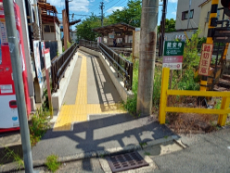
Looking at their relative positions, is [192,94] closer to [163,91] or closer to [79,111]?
[163,91]

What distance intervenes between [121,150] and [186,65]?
423 centimetres

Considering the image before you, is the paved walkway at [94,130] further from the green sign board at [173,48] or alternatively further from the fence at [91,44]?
the fence at [91,44]

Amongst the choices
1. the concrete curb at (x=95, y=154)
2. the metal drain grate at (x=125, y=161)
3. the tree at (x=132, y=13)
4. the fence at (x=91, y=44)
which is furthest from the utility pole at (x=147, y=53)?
the tree at (x=132, y=13)

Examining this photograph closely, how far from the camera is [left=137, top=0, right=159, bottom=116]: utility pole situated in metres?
3.73

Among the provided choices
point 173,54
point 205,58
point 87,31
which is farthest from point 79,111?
point 87,31

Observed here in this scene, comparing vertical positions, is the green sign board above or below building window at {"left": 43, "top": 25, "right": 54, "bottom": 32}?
below

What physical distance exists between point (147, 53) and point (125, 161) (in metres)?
2.37

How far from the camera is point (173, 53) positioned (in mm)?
3967

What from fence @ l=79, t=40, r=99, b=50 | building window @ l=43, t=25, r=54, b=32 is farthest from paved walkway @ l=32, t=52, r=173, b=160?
building window @ l=43, t=25, r=54, b=32

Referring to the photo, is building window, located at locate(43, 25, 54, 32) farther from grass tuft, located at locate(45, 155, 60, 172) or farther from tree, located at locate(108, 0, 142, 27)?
grass tuft, located at locate(45, 155, 60, 172)

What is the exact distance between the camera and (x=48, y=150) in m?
2.97

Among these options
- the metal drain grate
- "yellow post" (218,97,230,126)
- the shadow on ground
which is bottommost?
the metal drain grate

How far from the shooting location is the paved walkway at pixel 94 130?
3.05 meters

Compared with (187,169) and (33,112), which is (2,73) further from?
(187,169)
